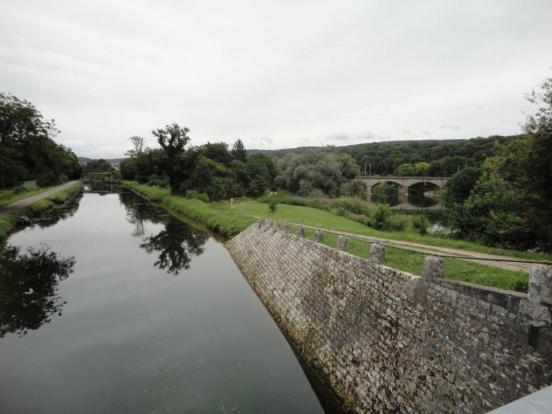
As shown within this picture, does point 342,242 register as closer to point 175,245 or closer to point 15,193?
point 175,245

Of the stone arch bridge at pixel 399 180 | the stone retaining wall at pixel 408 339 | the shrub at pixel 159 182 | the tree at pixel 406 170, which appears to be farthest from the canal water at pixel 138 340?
the tree at pixel 406 170

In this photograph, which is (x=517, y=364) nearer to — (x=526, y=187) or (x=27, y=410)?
(x=526, y=187)

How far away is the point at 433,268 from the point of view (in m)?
6.48

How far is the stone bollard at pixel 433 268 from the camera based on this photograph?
21.1 feet

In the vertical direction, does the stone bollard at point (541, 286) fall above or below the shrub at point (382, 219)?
above

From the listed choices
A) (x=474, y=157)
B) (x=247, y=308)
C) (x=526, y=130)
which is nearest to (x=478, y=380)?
(x=526, y=130)

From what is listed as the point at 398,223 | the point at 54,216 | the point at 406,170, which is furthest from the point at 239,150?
the point at 398,223

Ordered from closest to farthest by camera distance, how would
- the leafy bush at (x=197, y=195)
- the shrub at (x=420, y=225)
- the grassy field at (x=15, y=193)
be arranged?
the shrub at (x=420, y=225) < the grassy field at (x=15, y=193) < the leafy bush at (x=197, y=195)

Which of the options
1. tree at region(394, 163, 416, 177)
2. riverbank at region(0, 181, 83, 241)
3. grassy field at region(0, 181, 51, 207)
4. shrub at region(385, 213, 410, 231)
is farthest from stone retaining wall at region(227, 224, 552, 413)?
tree at region(394, 163, 416, 177)

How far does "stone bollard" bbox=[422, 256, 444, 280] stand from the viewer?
21.1 ft

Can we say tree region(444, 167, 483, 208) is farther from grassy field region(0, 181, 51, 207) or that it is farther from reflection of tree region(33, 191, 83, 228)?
grassy field region(0, 181, 51, 207)

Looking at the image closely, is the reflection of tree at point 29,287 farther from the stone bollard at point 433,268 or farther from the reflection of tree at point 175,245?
the stone bollard at point 433,268

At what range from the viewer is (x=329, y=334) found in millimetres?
8969

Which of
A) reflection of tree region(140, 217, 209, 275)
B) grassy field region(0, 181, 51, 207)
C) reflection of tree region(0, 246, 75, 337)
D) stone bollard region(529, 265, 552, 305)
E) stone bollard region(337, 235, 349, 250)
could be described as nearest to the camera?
stone bollard region(529, 265, 552, 305)
